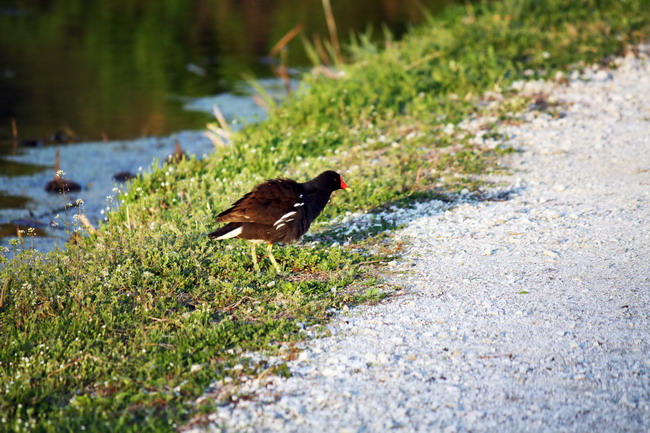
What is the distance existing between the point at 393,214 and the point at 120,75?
9.84 m

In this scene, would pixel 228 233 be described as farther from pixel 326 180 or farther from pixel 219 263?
pixel 326 180

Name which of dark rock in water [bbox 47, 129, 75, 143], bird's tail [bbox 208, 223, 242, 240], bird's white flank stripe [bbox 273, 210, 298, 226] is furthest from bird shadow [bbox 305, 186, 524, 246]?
dark rock in water [bbox 47, 129, 75, 143]

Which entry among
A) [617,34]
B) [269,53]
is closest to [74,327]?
[617,34]

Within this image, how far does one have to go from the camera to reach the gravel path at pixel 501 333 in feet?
13.6

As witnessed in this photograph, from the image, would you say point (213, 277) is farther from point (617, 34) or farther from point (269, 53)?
point (269, 53)

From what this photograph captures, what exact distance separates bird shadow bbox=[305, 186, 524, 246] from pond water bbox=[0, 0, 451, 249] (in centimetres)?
334

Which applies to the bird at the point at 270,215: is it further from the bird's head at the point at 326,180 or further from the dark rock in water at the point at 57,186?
the dark rock in water at the point at 57,186

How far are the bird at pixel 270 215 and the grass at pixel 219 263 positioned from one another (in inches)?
9.6

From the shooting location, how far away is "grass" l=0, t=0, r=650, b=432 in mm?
4574

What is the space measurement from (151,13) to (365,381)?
59.8ft

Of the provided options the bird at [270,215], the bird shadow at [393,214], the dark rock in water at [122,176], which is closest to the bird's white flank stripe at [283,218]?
the bird at [270,215]

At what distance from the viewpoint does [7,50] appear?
17.1 metres

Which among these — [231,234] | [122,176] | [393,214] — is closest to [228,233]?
[231,234]

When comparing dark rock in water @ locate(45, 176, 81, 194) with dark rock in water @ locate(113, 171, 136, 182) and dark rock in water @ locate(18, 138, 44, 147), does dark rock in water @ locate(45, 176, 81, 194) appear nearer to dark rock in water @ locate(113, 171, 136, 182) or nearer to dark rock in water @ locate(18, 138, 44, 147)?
dark rock in water @ locate(113, 171, 136, 182)
